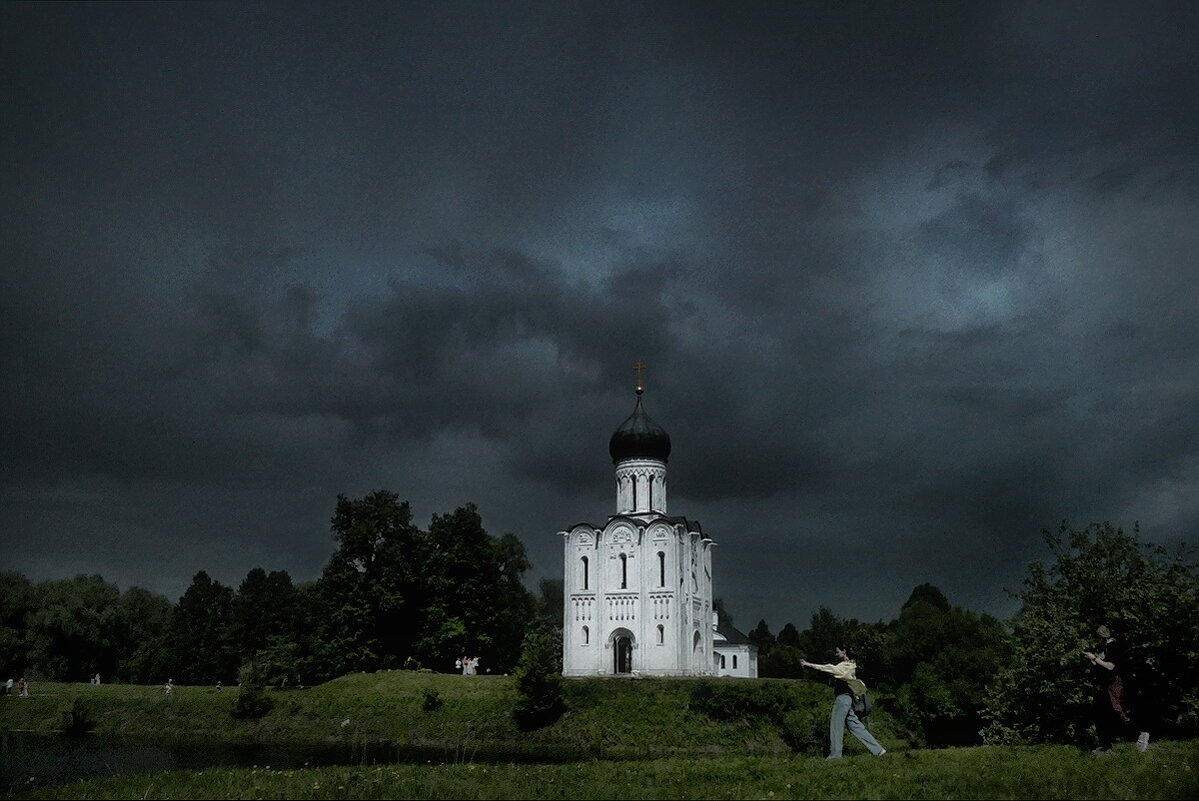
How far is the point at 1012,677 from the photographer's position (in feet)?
67.0

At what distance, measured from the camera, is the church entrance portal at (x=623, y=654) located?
52094 millimetres

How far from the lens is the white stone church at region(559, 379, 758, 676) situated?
2012 inches

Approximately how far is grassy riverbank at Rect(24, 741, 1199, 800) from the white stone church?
126 ft

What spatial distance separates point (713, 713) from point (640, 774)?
90.8ft

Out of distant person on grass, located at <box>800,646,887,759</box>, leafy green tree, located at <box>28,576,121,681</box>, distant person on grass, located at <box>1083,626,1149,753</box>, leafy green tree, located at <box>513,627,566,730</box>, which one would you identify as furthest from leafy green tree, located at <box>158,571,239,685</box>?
distant person on grass, located at <box>1083,626,1149,753</box>

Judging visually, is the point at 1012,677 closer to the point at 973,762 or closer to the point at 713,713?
the point at 973,762

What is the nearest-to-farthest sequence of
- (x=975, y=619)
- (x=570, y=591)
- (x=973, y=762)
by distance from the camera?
(x=973, y=762) < (x=975, y=619) < (x=570, y=591)

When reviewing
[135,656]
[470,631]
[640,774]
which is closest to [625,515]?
[470,631]

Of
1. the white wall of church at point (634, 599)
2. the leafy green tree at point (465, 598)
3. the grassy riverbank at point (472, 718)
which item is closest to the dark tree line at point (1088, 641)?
the grassy riverbank at point (472, 718)

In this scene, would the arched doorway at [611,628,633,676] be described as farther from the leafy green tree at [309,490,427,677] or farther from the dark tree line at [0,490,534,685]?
the leafy green tree at [309,490,427,677]

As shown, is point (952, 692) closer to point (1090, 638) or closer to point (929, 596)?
point (1090, 638)

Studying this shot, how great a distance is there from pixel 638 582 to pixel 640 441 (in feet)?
26.3

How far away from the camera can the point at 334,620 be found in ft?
161

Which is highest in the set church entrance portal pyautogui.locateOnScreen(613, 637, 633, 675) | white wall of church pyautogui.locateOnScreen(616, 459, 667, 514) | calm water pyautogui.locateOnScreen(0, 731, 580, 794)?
white wall of church pyautogui.locateOnScreen(616, 459, 667, 514)
